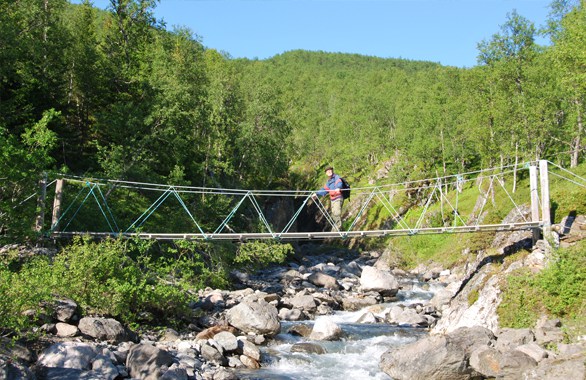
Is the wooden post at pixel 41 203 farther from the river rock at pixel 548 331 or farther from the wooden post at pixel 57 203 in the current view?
the river rock at pixel 548 331

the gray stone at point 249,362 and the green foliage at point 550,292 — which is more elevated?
the green foliage at point 550,292

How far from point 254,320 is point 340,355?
7.49 feet

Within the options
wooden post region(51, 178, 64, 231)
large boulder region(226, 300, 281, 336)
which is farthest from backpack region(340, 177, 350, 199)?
wooden post region(51, 178, 64, 231)

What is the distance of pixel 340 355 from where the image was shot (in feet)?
35.1

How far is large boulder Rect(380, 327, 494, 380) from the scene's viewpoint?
8695 millimetres

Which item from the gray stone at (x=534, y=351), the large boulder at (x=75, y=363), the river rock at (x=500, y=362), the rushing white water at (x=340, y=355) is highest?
the large boulder at (x=75, y=363)

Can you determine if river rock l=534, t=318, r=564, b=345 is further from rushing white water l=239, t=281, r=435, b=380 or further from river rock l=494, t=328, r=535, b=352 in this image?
rushing white water l=239, t=281, r=435, b=380

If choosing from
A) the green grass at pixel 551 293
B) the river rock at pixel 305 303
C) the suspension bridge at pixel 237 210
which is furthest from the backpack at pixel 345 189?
the green grass at pixel 551 293

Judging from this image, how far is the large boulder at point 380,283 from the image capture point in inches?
704

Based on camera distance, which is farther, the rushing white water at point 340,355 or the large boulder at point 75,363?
the rushing white water at point 340,355

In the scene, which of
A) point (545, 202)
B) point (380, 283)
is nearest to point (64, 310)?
point (545, 202)

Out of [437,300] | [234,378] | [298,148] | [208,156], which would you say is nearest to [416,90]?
[298,148]

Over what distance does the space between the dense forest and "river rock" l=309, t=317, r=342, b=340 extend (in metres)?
7.00

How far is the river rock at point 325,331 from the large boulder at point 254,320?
872 millimetres
